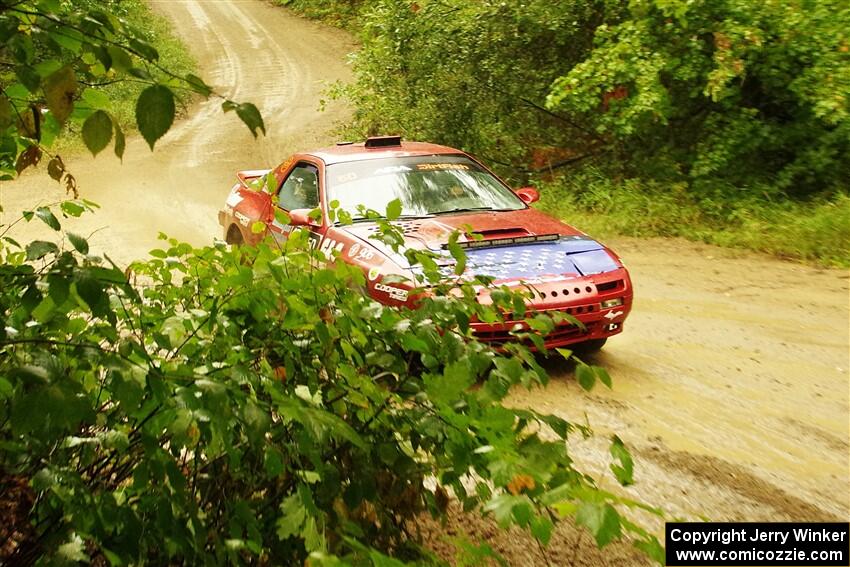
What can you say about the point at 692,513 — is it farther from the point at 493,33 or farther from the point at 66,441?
the point at 493,33

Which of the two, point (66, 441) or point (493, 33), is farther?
point (493, 33)

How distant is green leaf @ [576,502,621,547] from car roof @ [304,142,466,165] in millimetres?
5793

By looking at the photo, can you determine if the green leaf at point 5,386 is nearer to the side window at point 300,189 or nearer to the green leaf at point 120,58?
the green leaf at point 120,58

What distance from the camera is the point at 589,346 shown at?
6758 mm

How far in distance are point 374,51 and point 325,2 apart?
22378 millimetres

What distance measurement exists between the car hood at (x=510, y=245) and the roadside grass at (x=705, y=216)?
194 inches

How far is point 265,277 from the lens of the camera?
284 cm

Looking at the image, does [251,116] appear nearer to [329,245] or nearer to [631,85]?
[329,245]

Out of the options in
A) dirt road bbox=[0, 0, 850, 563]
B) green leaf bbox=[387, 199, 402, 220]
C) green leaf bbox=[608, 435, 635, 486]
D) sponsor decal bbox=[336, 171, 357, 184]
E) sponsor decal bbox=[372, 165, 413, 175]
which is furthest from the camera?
sponsor decal bbox=[372, 165, 413, 175]

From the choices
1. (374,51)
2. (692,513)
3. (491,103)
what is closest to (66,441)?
(692,513)

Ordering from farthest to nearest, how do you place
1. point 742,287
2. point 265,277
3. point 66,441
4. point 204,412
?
point 742,287
point 265,277
point 66,441
point 204,412

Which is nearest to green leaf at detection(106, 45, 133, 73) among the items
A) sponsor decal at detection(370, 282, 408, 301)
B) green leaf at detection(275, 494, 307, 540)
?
green leaf at detection(275, 494, 307, 540)

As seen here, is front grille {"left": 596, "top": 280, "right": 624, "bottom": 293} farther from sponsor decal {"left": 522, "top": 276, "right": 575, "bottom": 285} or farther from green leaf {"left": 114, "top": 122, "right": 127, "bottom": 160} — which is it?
green leaf {"left": 114, "top": 122, "right": 127, "bottom": 160}

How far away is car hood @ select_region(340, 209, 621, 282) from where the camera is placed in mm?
5977
